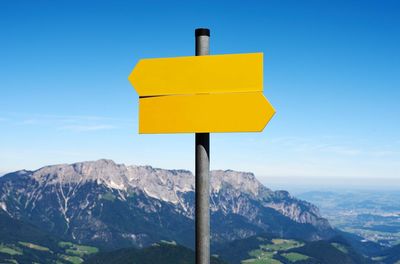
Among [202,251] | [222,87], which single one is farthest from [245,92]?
[202,251]

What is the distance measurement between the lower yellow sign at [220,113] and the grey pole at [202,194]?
19 cm

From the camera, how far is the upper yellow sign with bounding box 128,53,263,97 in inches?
235

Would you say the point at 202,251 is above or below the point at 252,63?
below

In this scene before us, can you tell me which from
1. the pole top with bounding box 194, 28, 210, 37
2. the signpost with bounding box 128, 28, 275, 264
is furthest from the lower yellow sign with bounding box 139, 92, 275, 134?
the pole top with bounding box 194, 28, 210, 37

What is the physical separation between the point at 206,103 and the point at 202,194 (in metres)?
1.23

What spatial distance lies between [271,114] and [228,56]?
0.98 metres

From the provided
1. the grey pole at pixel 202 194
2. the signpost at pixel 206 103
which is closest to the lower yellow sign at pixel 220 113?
the signpost at pixel 206 103

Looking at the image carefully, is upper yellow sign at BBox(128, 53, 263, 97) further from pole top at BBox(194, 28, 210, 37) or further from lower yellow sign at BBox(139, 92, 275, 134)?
pole top at BBox(194, 28, 210, 37)

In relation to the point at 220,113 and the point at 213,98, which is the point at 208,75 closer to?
the point at 213,98

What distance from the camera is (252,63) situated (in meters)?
5.97

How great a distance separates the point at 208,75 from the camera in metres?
6.10

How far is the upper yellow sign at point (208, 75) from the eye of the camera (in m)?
5.97

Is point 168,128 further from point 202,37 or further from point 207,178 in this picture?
point 202,37

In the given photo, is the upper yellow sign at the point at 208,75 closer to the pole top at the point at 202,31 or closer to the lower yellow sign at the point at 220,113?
the lower yellow sign at the point at 220,113
